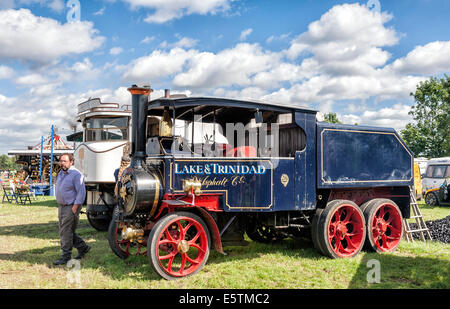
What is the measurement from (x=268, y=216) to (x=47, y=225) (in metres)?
6.83

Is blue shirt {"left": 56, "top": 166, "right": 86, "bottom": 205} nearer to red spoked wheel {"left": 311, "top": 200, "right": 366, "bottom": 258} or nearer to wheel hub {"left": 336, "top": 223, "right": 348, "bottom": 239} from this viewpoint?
red spoked wheel {"left": 311, "top": 200, "right": 366, "bottom": 258}

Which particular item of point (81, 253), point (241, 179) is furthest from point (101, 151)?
point (241, 179)

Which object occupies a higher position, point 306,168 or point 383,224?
point 306,168

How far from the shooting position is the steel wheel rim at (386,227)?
258 inches

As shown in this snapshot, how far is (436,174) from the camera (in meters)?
18.3

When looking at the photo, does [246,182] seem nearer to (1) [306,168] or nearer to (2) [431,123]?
(1) [306,168]

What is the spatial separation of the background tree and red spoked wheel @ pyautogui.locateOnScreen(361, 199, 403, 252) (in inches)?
1307

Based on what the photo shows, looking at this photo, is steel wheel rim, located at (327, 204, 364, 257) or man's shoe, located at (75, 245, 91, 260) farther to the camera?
man's shoe, located at (75, 245, 91, 260)

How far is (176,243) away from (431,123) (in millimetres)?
39339

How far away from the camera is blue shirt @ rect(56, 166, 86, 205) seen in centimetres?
579

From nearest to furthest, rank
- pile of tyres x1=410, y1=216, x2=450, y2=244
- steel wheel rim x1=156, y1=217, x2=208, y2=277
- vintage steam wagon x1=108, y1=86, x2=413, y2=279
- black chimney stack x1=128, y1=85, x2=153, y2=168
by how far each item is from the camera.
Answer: steel wheel rim x1=156, y1=217, x2=208, y2=277
vintage steam wagon x1=108, y1=86, x2=413, y2=279
black chimney stack x1=128, y1=85, x2=153, y2=168
pile of tyres x1=410, y1=216, x2=450, y2=244

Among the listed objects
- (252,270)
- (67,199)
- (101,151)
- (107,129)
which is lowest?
(252,270)

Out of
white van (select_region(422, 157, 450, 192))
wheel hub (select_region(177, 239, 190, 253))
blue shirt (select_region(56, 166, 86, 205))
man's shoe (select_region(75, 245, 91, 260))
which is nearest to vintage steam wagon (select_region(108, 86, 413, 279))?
wheel hub (select_region(177, 239, 190, 253))
